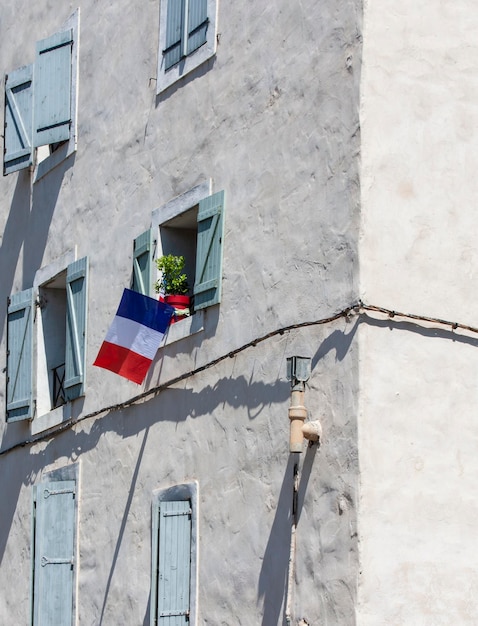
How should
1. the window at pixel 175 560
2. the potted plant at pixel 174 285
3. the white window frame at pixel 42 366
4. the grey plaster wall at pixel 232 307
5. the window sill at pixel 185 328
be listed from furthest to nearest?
the white window frame at pixel 42 366, the potted plant at pixel 174 285, the window sill at pixel 185 328, the window at pixel 175 560, the grey plaster wall at pixel 232 307

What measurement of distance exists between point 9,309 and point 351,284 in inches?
236

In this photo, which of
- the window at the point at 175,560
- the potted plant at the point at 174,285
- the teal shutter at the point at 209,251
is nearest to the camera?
the window at the point at 175,560

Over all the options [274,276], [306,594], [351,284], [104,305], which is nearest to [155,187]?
[104,305]

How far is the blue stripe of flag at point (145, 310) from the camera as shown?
42.7ft

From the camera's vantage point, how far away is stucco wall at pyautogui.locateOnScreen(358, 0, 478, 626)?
10.6m

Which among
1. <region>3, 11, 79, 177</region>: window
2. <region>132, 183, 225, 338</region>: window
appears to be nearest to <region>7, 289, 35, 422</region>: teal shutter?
<region>3, 11, 79, 177</region>: window

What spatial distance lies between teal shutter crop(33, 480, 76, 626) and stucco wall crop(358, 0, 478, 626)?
445cm

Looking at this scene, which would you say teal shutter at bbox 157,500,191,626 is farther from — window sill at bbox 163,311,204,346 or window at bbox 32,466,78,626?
window at bbox 32,466,78,626

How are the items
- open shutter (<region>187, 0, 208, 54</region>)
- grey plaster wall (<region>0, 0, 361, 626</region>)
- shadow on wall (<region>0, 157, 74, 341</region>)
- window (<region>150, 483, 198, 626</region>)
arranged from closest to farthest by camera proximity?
grey plaster wall (<region>0, 0, 361, 626</region>) < window (<region>150, 483, 198, 626</region>) < open shutter (<region>187, 0, 208, 54</region>) < shadow on wall (<region>0, 157, 74, 341</region>)

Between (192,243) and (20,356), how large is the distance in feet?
9.48

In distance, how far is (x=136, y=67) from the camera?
47.2 ft

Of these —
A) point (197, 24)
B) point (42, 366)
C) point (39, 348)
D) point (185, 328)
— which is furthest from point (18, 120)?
point (185, 328)

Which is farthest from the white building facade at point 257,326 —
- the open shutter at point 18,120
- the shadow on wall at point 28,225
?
the open shutter at point 18,120

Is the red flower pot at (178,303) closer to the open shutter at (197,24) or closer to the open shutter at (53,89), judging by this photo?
the open shutter at (197,24)
